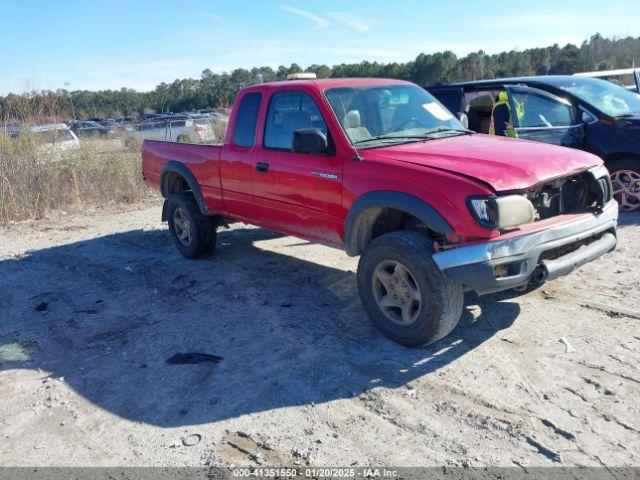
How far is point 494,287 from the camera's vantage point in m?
3.71

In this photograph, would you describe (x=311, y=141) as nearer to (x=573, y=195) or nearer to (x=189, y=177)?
(x=573, y=195)

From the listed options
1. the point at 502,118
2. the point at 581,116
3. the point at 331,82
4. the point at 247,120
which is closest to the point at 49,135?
the point at 247,120

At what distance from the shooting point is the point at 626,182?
24.1ft

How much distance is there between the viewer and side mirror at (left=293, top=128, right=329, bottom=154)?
4586 mm

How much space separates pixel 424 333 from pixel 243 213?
2722mm

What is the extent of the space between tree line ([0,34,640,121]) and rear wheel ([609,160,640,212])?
17796mm

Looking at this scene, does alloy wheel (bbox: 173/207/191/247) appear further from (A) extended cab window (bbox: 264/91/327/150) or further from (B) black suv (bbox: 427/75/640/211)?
(B) black suv (bbox: 427/75/640/211)

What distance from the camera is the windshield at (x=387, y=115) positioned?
484 centimetres

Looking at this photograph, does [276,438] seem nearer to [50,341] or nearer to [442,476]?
[442,476]

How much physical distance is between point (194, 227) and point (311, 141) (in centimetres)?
269

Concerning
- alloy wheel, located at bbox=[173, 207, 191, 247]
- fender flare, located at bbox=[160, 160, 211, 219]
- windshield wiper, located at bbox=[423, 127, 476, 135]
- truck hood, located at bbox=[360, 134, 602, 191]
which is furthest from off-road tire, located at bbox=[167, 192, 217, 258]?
windshield wiper, located at bbox=[423, 127, 476, 135]

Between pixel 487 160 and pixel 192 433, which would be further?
pixel 487 160

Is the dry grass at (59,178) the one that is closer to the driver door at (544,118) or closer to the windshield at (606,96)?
the driver door at (544,118)

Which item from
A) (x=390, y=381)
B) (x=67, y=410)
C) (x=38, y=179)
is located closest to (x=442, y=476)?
(x=390, y=381)
